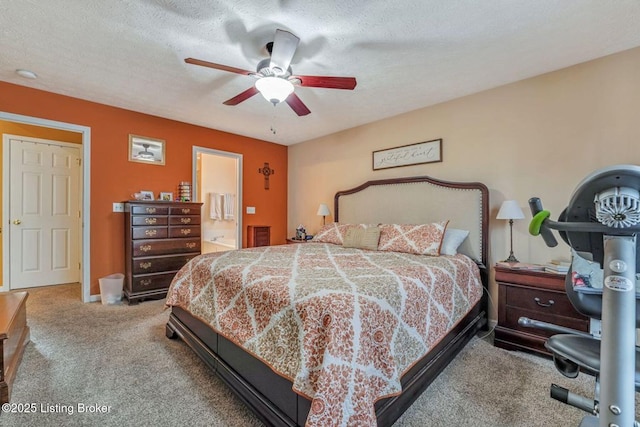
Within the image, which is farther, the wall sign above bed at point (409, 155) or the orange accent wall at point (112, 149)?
the wall sign above bed at point (409, 155)

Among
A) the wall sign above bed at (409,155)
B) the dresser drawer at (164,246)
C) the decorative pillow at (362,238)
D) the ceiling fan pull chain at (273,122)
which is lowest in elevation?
the dresser drawer at (164,246)

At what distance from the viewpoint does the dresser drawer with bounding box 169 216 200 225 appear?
12.4 feet

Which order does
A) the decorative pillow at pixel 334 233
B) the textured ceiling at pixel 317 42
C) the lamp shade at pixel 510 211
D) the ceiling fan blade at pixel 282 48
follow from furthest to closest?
the decorative pillow at pixel 334 233
the lamp shade at pixel 510 211
the ceiling fan blade at pixel 282 48
the textured ceiling at pixel 317 42

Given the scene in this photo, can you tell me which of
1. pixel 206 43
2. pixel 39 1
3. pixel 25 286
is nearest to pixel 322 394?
pixel 206 43

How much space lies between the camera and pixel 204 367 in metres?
2.10

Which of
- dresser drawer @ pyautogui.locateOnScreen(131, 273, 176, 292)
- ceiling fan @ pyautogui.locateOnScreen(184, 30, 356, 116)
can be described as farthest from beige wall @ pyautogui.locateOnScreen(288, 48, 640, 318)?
dresser drawer @ pyautogui.locateOnScreen(131, 273, 176, 292)

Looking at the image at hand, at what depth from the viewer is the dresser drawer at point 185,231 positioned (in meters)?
3.77

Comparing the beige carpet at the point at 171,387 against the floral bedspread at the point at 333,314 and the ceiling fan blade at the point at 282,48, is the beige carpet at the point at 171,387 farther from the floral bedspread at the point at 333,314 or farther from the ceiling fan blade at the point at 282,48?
the ceiling fan blade at the point at 282,48

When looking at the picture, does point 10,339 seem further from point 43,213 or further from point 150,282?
point 43,213

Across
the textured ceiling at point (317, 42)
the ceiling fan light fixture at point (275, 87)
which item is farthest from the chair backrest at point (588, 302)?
the ceiling fan light fixture at point (275, 87)

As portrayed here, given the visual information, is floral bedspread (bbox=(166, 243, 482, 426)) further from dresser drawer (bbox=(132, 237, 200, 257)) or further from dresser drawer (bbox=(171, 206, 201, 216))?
dresser drawer (bbox=(171, 206, 201, 216))

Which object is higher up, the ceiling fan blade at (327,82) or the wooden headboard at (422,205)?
the ceiling fan blade at (327,82)

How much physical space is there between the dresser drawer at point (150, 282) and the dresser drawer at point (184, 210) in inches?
32.7

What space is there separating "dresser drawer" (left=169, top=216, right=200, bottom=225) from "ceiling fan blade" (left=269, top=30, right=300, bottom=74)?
2563 mm
